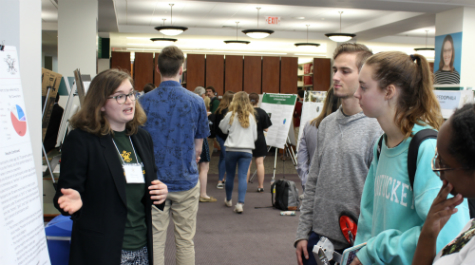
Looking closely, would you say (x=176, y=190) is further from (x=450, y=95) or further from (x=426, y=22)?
(x=426, y=22)

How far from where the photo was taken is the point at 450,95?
461 centimetres

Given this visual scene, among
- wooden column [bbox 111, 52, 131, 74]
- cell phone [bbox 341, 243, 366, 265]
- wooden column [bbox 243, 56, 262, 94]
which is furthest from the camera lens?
wooden column [bbox 243, 56, 262, 94]

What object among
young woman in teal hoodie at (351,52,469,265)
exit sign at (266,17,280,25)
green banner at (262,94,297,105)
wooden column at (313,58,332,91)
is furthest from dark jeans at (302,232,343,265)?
wooden column at (313,58,332,91)

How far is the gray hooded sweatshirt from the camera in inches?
64.1

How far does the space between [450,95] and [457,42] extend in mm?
5287

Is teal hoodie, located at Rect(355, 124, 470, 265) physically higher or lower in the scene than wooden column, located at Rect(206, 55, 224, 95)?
lower

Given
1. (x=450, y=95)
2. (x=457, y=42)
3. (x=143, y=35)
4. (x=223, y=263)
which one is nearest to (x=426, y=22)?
(x=457, y=42)

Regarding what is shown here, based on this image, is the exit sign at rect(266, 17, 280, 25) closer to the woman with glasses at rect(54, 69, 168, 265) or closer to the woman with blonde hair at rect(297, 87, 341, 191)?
the woman with blonde hair at rect(297, 87, 341, 191)

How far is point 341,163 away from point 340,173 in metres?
0.04

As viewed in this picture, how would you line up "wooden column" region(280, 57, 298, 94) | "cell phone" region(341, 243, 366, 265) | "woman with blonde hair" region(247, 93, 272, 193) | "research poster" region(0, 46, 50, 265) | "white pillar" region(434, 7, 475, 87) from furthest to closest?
"wooden column" region(280, 57, 298, 94), "white pillar" region(434, 7, 475, 87), "woman with blonde hair" region(247, 93, 272, 193), "cell phone" region(341, 243, 366, 265), "research poster" region(0, 46, 50, 265)

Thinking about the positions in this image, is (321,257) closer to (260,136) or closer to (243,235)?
(243,235)

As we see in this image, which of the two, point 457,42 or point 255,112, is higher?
point 457,42

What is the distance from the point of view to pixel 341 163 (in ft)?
5.44

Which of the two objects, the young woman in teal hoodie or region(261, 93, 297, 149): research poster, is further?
region(261, 93, 297, 149): research poster
